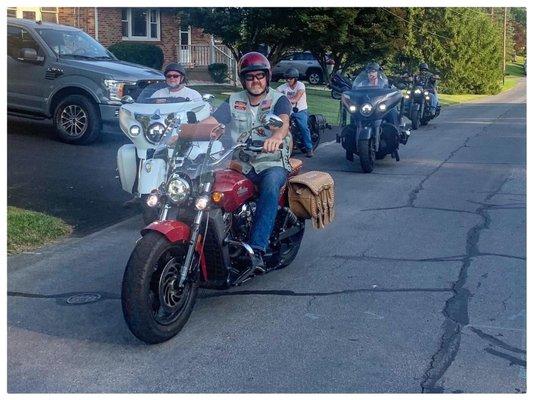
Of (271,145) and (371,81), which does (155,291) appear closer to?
(271,145)

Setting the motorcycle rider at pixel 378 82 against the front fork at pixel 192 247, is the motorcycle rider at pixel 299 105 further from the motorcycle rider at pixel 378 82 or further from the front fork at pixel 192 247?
the front fork at pixel 192 247

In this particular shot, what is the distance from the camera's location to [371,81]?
1428 centimetres

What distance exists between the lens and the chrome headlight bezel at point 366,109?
13539 mm

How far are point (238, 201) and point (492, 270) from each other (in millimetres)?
2498

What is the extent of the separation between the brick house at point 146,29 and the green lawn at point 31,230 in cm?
1866

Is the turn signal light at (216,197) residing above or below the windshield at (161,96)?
below

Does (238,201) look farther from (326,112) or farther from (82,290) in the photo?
(326,112)

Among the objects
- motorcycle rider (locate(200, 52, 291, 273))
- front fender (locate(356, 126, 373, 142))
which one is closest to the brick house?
front fender (locate(356, 126, 373, 142))

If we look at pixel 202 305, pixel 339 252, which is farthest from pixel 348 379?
pixel 339 252

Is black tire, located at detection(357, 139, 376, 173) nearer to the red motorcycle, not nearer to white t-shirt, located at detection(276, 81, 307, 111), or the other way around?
white t-shirt, located at detection(276, 81, 307, 111)

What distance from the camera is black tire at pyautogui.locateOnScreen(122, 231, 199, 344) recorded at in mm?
5359

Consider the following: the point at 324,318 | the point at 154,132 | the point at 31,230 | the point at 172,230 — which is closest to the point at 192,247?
the point at 172,230

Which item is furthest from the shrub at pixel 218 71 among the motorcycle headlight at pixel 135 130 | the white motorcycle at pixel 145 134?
the motorcycle headlight at pixel 135 130

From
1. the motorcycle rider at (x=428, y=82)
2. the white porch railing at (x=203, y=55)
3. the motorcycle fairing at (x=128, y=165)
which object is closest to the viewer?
the motorcycle fairing at (x=128, y=165)
